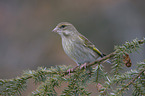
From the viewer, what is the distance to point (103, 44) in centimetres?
461

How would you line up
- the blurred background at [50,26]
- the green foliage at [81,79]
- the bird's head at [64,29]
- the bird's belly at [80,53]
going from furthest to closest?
the blurred background at [50,26] → the bird's head at [64,29] → the bird's belly at [80,53] → the green foliage at [81,79]

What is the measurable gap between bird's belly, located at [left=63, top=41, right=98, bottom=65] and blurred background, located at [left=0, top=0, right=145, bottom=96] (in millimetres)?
2021

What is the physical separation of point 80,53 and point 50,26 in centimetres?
264

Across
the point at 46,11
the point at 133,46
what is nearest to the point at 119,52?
the point at 133,46

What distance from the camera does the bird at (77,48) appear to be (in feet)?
7.80

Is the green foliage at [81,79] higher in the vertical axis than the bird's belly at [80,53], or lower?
lower

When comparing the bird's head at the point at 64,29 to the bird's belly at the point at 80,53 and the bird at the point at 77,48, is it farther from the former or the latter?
the bird's belly at the point at 80,53

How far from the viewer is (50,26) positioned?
4.85 metres

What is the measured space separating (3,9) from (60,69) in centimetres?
403

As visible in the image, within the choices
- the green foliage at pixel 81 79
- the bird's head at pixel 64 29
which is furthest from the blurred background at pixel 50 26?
the green foliage at pixel 81 79

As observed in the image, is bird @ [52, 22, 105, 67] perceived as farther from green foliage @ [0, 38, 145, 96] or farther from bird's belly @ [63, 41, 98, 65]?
green foliage @ [0, 38, 145, 96]

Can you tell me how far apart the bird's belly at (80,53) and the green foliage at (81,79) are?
0.66 m

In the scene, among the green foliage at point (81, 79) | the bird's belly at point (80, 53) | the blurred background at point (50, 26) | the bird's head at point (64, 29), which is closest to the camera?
the green foliage at point (81, 79)

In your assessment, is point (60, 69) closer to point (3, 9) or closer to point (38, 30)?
point (38, 30)
